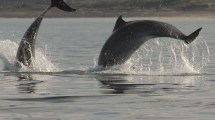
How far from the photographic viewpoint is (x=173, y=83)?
16156 mm

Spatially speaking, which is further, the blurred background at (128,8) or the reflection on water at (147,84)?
the blurred background at (128,8)

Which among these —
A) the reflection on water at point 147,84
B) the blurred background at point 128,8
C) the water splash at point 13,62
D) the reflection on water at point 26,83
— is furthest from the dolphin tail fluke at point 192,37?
the blurred background at point 128,8

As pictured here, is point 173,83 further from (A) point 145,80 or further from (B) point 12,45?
(B) point 12,45

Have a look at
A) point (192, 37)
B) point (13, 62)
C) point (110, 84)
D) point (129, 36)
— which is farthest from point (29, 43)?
point (192, 37)

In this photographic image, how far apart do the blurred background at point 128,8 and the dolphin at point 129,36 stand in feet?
446

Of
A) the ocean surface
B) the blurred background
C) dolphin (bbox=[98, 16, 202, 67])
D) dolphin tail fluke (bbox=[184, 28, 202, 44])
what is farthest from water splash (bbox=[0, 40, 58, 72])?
the blurred background

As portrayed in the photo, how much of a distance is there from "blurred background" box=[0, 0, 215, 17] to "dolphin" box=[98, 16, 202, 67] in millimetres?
136070

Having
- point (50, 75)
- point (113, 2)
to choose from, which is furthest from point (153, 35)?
point (113, 2)

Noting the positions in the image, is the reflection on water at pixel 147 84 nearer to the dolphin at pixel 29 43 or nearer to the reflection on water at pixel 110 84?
the reflection on water at pixel 110 84

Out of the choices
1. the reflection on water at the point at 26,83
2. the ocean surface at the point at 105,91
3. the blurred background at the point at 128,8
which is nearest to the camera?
the ocean surface at the point at 105,91

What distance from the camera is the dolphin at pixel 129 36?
56.8 feet

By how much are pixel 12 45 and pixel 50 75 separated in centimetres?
419

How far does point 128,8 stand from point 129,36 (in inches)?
6159

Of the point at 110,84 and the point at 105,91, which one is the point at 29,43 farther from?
the point at 105,91
